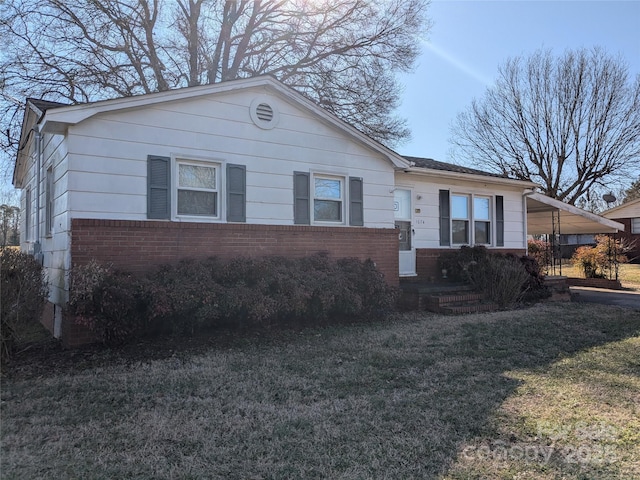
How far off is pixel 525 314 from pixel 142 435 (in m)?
8.15

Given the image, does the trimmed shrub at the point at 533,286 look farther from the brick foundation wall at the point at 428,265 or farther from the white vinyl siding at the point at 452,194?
the brick foundation wall at the point at 428,265

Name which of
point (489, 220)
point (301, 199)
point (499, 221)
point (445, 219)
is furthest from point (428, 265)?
point (301, 199)

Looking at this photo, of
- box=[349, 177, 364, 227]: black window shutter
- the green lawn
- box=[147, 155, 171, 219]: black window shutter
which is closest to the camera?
the green lawn

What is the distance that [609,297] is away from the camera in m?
12.3

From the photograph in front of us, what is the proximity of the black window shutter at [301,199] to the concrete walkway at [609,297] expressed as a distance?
791 cm

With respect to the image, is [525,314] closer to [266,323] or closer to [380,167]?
[380,167]

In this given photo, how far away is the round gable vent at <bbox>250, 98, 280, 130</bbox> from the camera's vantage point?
8.55m

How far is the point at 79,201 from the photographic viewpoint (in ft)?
22.1

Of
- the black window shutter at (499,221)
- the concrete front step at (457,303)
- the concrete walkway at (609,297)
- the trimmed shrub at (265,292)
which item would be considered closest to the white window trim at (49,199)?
the trimmed shrub at (265,292)

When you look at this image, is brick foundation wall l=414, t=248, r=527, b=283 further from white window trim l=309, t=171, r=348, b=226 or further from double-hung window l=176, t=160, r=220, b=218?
double-hung window l=176, t=160, r=220, b=218

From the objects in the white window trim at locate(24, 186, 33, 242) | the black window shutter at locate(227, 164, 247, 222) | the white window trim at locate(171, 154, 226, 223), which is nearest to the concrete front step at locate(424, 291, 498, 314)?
the black window shutter at locate(227, 164, 247, 222)

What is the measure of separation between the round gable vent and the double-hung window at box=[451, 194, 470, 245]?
19.8 ft

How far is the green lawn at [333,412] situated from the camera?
3.15 metres

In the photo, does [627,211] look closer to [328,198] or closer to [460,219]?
[460,219]
